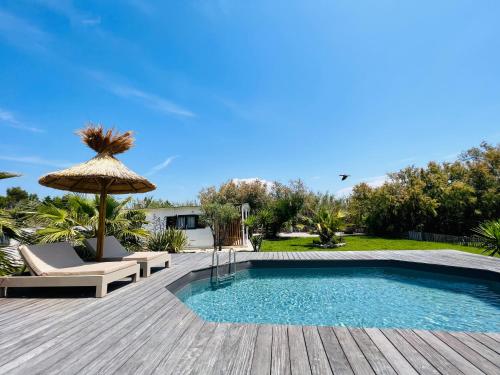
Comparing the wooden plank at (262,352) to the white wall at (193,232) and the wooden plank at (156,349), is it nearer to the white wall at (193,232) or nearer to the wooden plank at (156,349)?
the wooden plank at (156,349)

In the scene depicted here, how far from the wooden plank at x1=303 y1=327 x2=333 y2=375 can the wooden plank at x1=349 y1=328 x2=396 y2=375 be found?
40 cm

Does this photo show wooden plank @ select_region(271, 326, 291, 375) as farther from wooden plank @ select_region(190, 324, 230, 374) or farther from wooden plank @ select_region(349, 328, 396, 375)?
wooden plank @ select_region(349, 328, 396, 375)

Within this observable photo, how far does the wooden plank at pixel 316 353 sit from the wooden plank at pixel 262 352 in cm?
40

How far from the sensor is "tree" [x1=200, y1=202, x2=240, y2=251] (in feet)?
48.8

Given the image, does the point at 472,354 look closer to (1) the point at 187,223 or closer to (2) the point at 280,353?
(2) the point at 280,353

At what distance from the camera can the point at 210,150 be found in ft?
Result: 81.0

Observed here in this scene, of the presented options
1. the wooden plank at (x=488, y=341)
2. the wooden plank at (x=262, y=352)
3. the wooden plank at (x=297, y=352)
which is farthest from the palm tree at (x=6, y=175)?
the wooden plank at (x=488, y=341)

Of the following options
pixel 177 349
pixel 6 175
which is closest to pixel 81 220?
pixel 6 175

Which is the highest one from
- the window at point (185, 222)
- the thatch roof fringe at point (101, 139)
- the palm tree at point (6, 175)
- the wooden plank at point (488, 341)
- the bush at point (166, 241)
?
the thatch roof fringe at point (101, 139)

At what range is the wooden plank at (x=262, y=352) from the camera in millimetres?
2139

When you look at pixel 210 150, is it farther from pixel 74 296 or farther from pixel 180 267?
pixel 74 296

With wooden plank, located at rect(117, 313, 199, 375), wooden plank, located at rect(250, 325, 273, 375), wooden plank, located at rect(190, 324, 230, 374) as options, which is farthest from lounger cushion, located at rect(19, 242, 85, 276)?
wooden plank, located at rect(250, 325, 273, 375)

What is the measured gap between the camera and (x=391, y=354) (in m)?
2.41

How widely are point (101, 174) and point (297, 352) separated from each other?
5040mm
